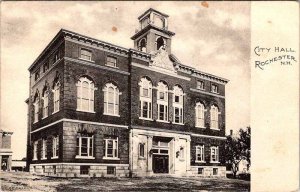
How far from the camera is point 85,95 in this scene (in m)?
11.3

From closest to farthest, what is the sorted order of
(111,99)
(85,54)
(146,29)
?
(85,54) < (146,29) < (111,99)

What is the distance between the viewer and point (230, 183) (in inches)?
467

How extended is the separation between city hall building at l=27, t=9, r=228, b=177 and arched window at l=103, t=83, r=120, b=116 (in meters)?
0.03

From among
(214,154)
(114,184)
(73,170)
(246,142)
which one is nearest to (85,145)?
(73,170)

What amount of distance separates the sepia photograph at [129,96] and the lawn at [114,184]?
32mm

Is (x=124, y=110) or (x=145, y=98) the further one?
(x=145, y=98)

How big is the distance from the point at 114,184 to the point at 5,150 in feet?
9.48

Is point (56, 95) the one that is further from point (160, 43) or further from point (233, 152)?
point (233, 152)

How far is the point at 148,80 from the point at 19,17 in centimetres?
428

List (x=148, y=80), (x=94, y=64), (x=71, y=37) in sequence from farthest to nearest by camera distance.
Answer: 1. (x=148, y=80)
2. (x=94, y=64)
3. (x=71, y=37)

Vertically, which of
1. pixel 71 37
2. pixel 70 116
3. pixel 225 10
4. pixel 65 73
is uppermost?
pixel 225 10

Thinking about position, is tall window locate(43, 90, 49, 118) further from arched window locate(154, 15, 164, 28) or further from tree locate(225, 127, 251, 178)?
tree locate(225, 127, 251, 178)

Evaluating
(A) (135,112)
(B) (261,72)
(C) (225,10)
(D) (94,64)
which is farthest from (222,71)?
(D) (94,64)

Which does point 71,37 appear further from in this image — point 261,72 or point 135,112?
point 261,72
